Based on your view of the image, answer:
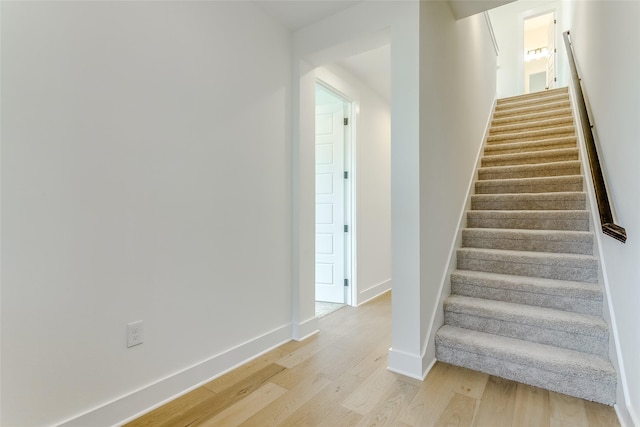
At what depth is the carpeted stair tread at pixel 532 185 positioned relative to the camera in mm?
2939

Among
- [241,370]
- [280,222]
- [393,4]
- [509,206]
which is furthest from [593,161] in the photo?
[241,370]

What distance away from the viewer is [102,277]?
147 centimetres

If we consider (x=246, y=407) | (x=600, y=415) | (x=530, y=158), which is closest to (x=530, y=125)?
(x=530, y=158)

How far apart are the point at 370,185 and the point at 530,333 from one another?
225cm

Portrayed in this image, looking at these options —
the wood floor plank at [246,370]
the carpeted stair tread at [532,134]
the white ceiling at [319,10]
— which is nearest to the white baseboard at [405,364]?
the wood floor plank at [246,370]

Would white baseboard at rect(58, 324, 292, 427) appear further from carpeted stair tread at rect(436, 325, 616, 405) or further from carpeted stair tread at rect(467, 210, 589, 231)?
carpeted stair tread at rect(467, 210, 589, 231)

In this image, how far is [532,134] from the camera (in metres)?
3.89

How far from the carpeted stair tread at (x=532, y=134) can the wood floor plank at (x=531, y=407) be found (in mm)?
3160

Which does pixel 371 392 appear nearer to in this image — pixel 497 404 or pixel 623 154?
pixel 497 404

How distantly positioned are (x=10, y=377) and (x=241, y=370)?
1.15 m

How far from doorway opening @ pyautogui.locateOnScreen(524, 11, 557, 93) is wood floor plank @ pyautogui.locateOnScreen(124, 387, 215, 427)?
297 inches

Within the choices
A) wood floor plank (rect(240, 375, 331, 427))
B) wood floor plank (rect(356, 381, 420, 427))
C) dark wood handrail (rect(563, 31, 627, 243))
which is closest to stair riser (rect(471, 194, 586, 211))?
dark wood handrail (rect(563, 31, 627, 243))

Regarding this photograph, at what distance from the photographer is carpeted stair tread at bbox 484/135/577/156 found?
11.5 feet

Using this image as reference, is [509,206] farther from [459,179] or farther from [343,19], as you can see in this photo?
[343,19]
